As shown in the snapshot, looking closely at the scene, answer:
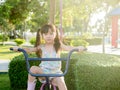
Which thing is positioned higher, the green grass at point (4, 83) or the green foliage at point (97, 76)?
the green foliage at point (97, 76)

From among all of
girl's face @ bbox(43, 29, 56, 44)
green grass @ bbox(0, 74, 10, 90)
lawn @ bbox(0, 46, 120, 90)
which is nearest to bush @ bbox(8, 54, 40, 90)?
green grass @ bbox(0, 74, 10, 90)

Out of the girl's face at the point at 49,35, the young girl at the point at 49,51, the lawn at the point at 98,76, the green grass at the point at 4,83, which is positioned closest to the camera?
the young girl at the point at 49,51

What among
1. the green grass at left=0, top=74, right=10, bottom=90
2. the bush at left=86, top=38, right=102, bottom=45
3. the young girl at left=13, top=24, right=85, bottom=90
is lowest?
the bush at left=86, top=38, right=102, bottom=45

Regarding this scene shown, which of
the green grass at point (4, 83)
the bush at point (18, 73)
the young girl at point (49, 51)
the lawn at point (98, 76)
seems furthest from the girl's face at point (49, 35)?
the green grass at point (4, 83)

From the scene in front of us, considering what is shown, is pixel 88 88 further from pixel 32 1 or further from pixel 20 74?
pixel 32 1

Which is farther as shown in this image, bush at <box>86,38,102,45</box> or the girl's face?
bush at <box>86,38,102,45</box>

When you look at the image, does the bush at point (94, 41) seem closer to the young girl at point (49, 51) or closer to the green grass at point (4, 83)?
the green grass at point (4, 83)

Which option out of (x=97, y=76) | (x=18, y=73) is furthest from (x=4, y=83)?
(x=97, y=76)

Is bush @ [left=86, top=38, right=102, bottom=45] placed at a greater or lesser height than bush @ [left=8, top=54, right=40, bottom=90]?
lesser

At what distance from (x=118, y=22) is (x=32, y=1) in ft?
23.4

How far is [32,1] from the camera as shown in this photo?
2895 cm

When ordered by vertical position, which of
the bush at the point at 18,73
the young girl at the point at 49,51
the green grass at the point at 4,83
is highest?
the young girl at the point at 49,51

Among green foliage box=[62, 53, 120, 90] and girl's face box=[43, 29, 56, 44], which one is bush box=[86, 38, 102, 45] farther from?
girl's face box=[43, 29, 56, 44]

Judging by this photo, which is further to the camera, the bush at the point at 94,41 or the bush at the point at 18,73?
the bush at the point at 94,41
